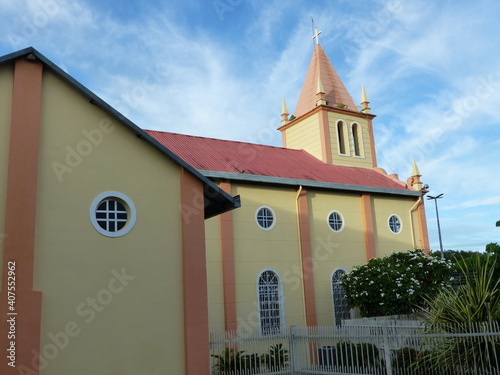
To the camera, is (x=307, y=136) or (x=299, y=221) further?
(x=307, y=136)

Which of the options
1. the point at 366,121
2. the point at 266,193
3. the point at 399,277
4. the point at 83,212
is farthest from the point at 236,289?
the point at 366,121

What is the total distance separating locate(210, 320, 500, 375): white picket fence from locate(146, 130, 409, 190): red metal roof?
6.78 meters

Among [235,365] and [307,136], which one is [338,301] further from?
[307,136]

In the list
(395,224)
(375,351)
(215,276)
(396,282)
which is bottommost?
(375,351)

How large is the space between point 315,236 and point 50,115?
12.8 meters

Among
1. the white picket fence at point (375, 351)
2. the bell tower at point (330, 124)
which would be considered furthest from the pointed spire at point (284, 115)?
the white picket fence at point (375, 351)

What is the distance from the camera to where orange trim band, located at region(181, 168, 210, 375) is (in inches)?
405

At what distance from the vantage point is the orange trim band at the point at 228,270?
56.9 ft

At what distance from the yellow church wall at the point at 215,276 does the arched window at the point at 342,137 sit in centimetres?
1016

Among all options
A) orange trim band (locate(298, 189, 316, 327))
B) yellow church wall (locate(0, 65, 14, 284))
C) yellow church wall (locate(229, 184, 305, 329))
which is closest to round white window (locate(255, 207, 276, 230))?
yellow church wall (locate(229, 184, 305, 329))

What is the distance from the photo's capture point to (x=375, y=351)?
40.3 ft

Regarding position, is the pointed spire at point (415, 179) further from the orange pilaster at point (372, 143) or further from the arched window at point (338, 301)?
the arched window at point (338, 301)

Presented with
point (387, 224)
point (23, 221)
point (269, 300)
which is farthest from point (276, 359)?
point (387, 224)

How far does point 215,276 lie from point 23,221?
9.22m
